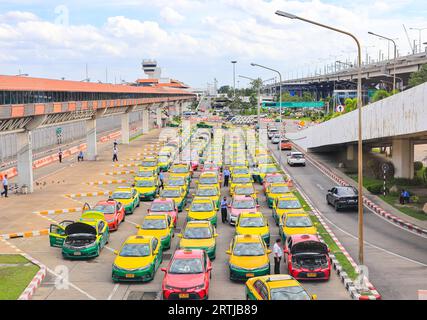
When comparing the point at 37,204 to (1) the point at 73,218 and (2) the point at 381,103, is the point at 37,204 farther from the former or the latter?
(2) the point at 381,103

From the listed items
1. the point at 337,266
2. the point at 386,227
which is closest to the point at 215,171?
the point at 386,227

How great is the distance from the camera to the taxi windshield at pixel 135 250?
62.2ft

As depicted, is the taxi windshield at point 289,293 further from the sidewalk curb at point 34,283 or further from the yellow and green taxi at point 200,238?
the sidewalk curb at point 34,283

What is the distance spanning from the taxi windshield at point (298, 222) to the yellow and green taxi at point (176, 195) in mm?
8528

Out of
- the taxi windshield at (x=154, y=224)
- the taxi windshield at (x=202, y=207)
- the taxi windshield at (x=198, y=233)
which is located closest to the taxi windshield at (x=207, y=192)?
the taxi windshield at (x=202, y=207)

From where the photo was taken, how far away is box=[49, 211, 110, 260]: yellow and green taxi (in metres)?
21.1

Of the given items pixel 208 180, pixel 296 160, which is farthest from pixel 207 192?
pixel 296 160

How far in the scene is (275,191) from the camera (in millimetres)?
32094

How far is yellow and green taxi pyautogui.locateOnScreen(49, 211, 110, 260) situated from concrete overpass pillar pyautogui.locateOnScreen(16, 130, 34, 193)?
13977 millimetres

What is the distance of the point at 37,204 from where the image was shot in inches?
1286

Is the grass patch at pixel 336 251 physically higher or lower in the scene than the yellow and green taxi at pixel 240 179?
lower

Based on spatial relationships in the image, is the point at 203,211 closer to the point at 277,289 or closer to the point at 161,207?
the point at 161,207

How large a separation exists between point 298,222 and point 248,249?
491 centimetres
